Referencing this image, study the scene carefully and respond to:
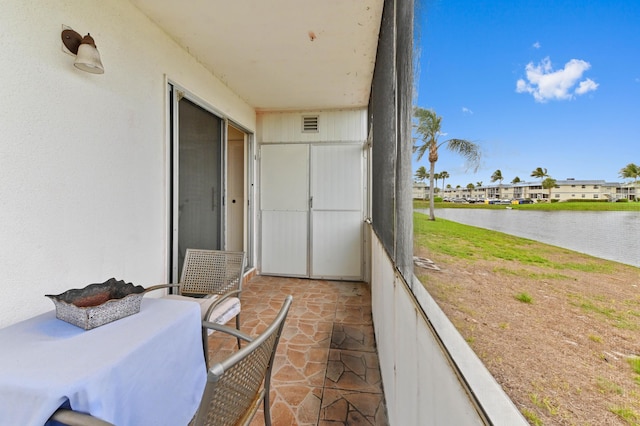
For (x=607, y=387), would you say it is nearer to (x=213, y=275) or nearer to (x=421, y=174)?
(x=421, y=174)

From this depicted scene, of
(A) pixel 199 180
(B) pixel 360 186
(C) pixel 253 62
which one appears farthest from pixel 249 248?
(C) pixel 253 62

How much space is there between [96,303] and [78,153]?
37.3 inches

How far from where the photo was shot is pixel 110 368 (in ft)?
2.85

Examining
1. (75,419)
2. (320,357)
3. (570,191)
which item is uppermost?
(570,191)

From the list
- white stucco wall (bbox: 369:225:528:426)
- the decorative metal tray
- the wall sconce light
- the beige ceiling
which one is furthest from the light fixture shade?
white stucco wall (bbox: 369:225:528:426)

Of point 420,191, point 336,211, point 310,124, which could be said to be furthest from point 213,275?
point 310,124

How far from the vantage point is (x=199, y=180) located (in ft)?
9.60

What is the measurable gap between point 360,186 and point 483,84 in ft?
12.3

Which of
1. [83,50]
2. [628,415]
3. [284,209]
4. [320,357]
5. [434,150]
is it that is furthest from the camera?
[284,209]

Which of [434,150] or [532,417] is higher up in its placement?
[434,150]

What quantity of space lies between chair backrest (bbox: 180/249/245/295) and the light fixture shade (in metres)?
1.33

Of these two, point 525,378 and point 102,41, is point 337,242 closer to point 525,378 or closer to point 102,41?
point 102,41

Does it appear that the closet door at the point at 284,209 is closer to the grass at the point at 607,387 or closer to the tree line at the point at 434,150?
the tree line at the point at 434,150

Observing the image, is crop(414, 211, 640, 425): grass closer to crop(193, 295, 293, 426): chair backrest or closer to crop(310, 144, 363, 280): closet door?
crop(193, 295, 293, 426): chair backrest
